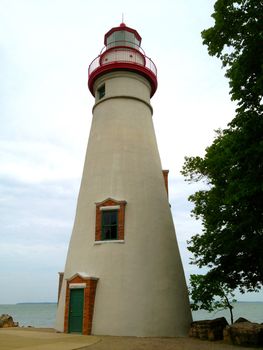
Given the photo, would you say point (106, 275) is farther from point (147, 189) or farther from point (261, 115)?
point (261, 115)

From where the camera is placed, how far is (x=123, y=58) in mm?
19578

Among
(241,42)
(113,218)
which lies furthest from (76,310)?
(241,42)

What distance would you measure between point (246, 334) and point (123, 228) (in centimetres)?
647

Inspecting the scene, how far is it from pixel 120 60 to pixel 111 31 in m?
3.09

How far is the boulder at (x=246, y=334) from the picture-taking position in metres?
12.7

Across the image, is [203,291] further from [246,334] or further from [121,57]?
[121,57]

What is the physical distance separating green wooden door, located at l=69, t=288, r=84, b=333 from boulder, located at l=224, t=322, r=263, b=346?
6.02 m

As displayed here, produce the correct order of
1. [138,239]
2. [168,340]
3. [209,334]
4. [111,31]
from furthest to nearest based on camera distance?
[111,31], [138,239], [209,334], [168,340]

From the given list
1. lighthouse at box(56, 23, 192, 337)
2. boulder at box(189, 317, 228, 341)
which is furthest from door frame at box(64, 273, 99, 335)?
boulder at box(189, 317, 228, 341)

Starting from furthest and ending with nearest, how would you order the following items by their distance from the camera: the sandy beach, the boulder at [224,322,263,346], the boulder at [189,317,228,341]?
the boulder at [189,317,228,341], the boulder at [224,322,263,346], the sandy beach

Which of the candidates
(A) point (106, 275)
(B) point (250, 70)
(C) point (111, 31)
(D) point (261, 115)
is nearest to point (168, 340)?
(A) point (106, 275)

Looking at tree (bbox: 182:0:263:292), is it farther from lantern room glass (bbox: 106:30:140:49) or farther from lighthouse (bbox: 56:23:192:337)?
lantern room glass (bbox: 106:30:140:49)

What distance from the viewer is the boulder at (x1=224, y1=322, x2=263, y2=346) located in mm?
12719

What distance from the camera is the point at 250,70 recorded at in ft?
37.6
